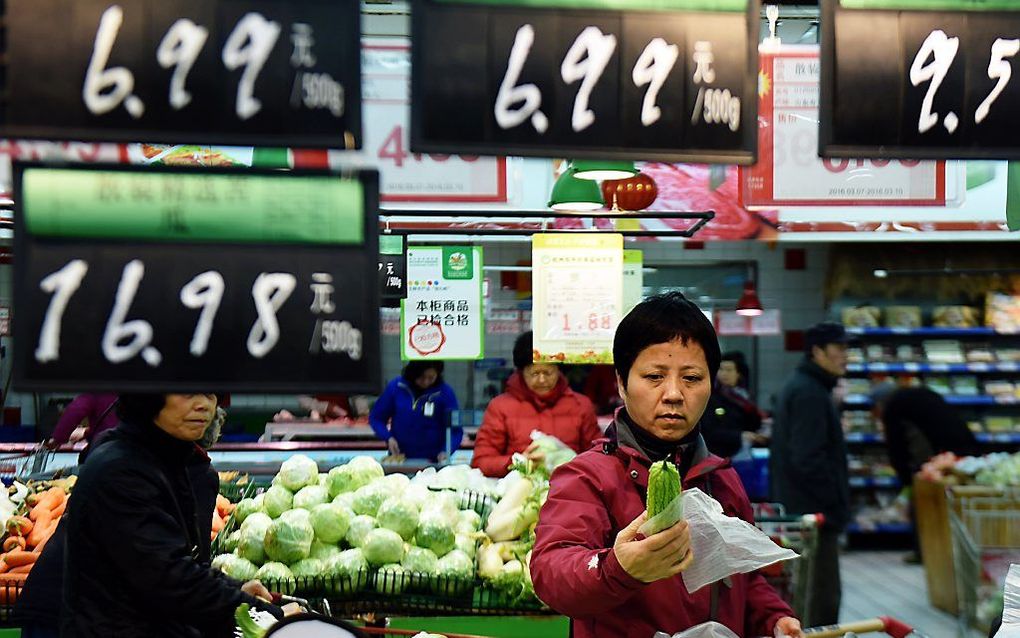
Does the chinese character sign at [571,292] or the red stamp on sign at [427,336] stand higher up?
the chinese character sign at [571,292]

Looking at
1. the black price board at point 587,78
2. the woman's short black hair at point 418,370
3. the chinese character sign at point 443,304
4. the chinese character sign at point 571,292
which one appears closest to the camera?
the black price board at point 587,78

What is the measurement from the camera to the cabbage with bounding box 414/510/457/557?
12.0ft

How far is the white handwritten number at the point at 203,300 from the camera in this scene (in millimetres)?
1812

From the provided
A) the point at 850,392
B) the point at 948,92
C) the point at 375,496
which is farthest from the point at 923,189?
the point at 850,392

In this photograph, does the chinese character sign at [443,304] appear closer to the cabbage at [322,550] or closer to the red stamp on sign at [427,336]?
the red stamp on sign at [427,336]

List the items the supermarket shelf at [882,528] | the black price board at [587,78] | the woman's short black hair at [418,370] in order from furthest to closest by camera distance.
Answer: the supermarket shelf at [882,528] → the woman's short black hair at [418,370] → the black price board at [587,78]

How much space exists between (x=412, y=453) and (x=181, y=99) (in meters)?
5.94

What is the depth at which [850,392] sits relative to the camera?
10.6 m

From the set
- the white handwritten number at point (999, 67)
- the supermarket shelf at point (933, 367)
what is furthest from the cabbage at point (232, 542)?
the supermarket shelf at point (933, 367)

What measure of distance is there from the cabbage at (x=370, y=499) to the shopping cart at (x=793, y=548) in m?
1.52

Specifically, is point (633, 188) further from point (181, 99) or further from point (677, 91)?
point (181, 99)

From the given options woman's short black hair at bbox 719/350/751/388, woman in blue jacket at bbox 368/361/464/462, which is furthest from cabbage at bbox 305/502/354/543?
woman's short black hair at bbox 719/350/751/388

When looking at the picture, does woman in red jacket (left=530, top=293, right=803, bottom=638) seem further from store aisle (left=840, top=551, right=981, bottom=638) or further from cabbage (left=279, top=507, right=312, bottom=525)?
store aisle (left=840, top=551, right=981, bottom=638)

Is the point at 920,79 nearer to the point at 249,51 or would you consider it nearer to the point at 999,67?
the point at 999,67
